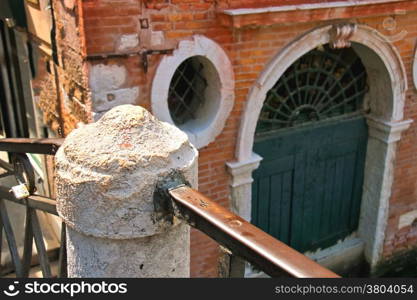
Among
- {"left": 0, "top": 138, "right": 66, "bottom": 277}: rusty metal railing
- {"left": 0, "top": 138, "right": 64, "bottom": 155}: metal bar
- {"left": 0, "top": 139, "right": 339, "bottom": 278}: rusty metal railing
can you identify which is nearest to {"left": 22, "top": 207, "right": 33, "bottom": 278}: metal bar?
{"left": 0, "top": 138, "right": 66, "bottom": 277}: rusty metal railing

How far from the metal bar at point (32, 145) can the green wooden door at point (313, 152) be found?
2.72 metres

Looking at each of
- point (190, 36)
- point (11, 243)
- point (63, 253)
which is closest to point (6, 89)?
point (190, 36)

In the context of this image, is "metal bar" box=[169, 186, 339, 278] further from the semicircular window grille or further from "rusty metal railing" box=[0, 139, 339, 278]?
the semicircular window grille

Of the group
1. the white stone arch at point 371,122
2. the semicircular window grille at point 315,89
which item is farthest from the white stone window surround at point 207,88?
the semicircular window grille at point 315,89

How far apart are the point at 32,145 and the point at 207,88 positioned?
1986 millimetres

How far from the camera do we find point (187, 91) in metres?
4.14

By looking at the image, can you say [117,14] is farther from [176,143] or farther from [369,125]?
[369,125]

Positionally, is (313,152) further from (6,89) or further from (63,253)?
(6,89)

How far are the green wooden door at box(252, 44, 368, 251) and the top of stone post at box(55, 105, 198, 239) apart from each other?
10.6 feet

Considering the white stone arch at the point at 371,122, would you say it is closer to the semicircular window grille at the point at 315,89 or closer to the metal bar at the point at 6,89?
the semicircular window grille at the point at 315,89

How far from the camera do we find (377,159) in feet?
18.3

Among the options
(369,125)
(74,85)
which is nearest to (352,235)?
(369,125)

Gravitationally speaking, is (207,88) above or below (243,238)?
below

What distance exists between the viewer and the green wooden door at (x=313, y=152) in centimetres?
477
